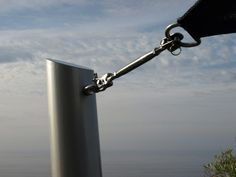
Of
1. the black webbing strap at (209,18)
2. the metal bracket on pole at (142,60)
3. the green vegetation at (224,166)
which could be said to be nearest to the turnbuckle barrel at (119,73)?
the metal bracket on pole at (142,60)

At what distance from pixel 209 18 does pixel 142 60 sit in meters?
0.38

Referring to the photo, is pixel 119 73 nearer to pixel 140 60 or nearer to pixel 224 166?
pixel 140 60

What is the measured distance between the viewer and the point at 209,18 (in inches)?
81.5

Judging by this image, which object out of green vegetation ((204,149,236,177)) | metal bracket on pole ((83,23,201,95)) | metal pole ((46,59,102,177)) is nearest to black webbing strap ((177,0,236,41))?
metal bracket on pole ((83,23,201,95))

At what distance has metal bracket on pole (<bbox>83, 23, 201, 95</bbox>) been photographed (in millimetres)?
2234

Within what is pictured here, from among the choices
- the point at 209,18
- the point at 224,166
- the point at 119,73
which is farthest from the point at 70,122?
the point at 224,166

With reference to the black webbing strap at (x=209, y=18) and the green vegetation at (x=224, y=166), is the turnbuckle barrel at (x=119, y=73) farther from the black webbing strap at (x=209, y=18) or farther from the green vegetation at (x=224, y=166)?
the green vegetation at (x=224, y=166)

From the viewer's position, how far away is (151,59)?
230cm

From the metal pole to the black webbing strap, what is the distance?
0.52m

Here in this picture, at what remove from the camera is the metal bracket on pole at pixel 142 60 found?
223cm

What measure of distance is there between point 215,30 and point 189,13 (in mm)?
135

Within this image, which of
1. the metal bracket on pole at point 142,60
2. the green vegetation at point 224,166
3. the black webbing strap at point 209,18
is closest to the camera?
the black webbing strap at point 209,18

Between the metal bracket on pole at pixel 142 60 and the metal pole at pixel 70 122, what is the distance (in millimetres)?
64

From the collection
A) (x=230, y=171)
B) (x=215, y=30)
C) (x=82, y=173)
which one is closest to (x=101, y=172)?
(x=82, y=173)
